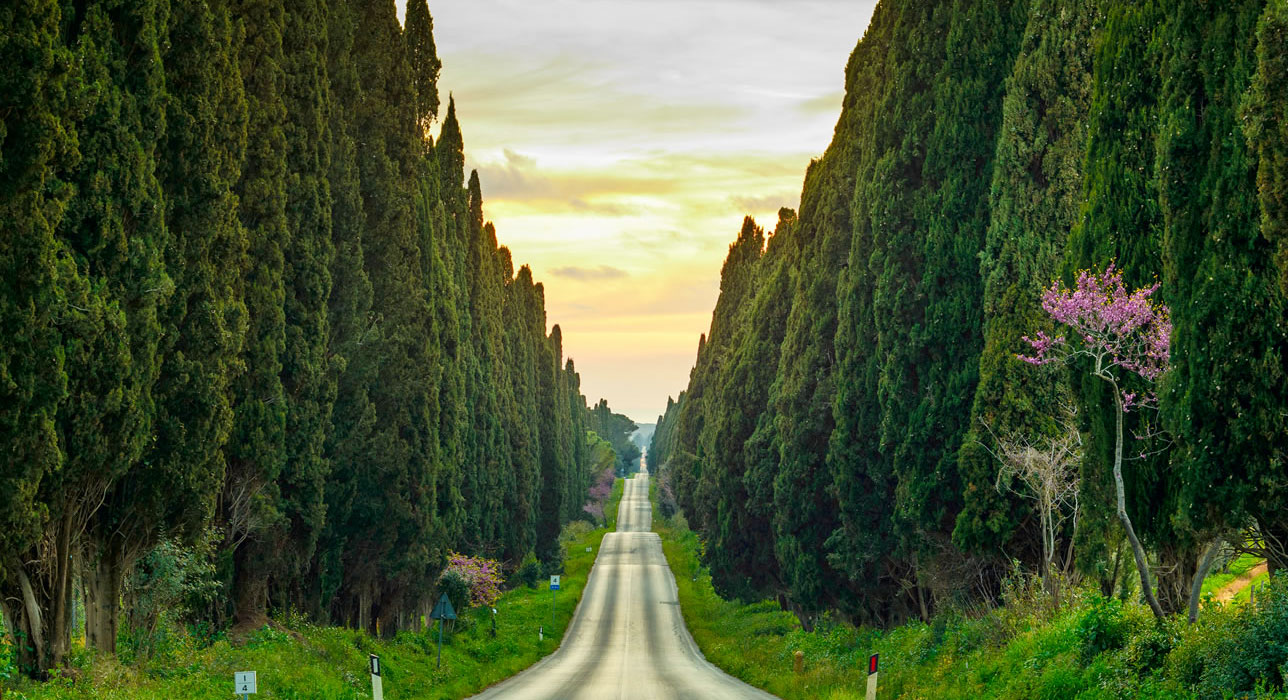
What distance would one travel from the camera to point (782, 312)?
1560 inches

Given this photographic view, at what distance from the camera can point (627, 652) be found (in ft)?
127

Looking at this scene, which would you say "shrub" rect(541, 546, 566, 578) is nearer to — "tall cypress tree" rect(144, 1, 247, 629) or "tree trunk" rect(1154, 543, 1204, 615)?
"tall cypress tree" rect(144, 1, 247, 629)

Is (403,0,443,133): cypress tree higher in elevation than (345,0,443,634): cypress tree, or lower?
higher

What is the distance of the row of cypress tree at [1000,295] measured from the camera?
459 inches

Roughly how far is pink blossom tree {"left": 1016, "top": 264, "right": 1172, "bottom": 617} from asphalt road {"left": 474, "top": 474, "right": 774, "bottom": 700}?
43.5 ft

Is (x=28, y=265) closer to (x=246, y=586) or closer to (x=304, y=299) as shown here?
(x=304, y=299)

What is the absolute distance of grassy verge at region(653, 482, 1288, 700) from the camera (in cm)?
1134

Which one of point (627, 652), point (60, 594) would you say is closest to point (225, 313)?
point (60, 594)

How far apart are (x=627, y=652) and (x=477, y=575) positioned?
5.71 metres

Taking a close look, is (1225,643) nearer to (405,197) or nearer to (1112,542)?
(1112,542)

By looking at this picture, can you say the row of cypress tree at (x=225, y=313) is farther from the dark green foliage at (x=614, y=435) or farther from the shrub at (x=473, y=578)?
the dark green foliage at (x=614, y=435)

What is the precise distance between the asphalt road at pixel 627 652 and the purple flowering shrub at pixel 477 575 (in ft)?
10.6

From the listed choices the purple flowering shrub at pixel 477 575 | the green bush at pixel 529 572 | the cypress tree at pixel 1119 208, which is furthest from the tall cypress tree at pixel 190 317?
the green bush at pixel 529 572

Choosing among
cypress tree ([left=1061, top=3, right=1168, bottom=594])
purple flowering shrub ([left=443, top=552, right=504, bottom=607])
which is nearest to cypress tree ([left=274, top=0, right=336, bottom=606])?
purple flowering shrub ([left=443, top=552, right=504, bottom=607])
